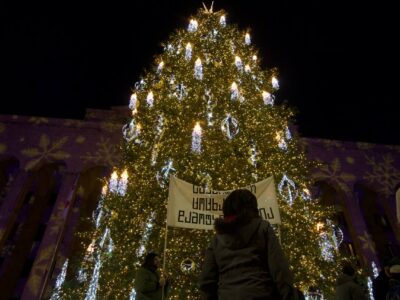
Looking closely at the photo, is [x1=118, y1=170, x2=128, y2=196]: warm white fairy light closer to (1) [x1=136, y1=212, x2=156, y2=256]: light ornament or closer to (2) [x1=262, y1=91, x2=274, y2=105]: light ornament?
(1) [x1=136, y1=212, x2=156, y2=256]: light ornament

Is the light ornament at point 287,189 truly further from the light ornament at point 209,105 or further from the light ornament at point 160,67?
the light ornament at point 160,67

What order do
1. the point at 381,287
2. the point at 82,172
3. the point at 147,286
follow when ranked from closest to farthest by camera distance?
the point at 381,287, the point at 147,286, the point at 82,172

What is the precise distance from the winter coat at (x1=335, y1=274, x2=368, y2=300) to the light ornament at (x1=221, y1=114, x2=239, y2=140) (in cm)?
466

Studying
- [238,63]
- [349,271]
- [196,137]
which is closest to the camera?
[349,271]

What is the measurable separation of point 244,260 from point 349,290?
2.48m

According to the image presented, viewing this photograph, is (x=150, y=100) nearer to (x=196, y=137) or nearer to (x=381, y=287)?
(x=196, y=137)

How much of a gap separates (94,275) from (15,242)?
12.2 meters

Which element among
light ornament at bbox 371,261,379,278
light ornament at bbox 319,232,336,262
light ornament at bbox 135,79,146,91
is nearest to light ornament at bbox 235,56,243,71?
light ornament at bbox 135,79,146,91

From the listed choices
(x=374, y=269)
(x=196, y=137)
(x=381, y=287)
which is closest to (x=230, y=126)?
(x=196, y=137)

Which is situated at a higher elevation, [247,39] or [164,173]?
[247,39]

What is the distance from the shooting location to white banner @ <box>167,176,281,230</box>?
195 inches

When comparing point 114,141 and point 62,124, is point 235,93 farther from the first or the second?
point 62,124

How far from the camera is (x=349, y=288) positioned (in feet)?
12.8

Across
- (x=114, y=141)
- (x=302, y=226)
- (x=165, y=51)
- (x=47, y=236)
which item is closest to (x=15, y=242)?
(x=47, y=236)
